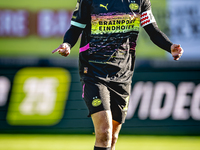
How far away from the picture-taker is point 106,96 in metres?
2.87

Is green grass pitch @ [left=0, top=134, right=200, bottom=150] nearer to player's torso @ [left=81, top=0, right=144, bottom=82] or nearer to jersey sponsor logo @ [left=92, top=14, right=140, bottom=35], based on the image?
player's torso @ [left=81, top=0, right=144, bottom=82]

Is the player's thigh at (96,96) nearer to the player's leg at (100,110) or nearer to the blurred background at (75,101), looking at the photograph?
the player's leg at (100,110)

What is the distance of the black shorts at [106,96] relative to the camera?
280 centimetres

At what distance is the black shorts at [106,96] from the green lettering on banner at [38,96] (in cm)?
356

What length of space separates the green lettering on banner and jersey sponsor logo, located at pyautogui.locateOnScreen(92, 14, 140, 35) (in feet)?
11.9

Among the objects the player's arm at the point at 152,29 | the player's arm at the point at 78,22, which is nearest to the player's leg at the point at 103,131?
the player's arm at the point at 78,22

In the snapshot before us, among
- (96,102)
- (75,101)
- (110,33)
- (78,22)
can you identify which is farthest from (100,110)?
(75,101)

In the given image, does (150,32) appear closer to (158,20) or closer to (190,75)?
(190,75)

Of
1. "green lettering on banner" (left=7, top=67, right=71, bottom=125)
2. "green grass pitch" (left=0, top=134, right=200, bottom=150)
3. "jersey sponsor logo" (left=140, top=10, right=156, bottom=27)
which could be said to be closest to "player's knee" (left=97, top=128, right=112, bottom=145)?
"jersey sponsor logo" (left=140, top=10, right=156, bottom=27)

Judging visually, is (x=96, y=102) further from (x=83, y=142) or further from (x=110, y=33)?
(x=83, y=142)

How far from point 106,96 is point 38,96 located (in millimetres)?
3795

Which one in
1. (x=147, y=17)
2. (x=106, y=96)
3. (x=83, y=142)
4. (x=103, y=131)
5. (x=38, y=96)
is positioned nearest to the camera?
(x=103, y=131)

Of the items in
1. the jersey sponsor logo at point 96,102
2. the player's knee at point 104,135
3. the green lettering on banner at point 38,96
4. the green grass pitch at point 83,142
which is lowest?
the green grass pitch at point 83,142

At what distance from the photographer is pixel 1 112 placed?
640 centimetres
